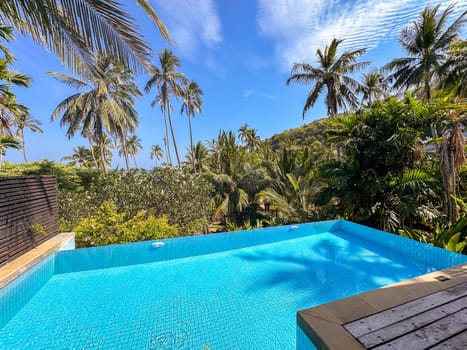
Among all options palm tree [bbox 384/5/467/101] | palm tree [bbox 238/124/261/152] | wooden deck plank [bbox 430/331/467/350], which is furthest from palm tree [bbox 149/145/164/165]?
wooden deck plank [bbox 430/331/467/350]

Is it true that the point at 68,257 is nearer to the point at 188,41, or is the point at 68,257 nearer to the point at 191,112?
the point at 188,41

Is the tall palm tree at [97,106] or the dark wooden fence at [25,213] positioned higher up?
the tall palm tree at [97,106]

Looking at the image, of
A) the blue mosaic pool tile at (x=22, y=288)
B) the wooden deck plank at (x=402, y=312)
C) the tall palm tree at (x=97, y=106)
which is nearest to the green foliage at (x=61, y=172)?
the tall palm tree at (x=97, y=106)

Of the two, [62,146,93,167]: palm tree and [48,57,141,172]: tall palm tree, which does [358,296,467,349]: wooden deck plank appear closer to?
[48,57,141,172]: tall palm tree

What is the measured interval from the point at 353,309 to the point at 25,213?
5.57 meters

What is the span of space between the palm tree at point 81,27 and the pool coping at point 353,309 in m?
4.21

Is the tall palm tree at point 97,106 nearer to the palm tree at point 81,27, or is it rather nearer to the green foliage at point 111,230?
the green foliage at point 111,230

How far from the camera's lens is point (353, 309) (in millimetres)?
1984

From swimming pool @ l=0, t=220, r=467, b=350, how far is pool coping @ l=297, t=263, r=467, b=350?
1.28 metres

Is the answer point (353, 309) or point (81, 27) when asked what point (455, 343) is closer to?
point (353, 309)

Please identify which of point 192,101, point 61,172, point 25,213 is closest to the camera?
point 25,213

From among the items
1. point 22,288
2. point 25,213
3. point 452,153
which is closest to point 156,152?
point 25,213

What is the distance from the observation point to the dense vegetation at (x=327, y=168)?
19.6 ft

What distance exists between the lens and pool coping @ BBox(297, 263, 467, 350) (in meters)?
1.64
